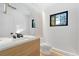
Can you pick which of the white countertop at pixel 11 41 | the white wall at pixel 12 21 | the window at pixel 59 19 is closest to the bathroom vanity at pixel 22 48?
the white countertop at pixel 11 41

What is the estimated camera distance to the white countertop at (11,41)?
1147 millimetres

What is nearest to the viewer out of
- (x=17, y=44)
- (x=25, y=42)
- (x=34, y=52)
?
(x=17, y=44)

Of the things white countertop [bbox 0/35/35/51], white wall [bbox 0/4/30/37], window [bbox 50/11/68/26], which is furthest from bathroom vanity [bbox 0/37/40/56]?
window [bbox 50/11/68/26]

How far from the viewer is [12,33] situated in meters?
1.43

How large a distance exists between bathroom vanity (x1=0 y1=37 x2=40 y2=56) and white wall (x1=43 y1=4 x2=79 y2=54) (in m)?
0.20

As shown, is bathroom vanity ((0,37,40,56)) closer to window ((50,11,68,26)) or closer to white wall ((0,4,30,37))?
white wall ((0,4,30,37))

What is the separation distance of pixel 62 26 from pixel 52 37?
0.21m

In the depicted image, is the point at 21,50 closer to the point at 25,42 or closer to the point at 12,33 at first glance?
the point at 25,42

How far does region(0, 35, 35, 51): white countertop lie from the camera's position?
1147 mm

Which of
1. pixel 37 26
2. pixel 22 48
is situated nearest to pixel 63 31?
pixel 37 26

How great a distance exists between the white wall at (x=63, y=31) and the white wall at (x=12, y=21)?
277 millimetres

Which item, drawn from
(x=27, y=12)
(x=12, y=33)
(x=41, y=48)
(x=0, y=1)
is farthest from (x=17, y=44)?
(x=0, y=1)

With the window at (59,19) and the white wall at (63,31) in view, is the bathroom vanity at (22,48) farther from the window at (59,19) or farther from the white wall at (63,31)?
the window at (59,19)

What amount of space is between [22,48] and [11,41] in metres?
0.17
